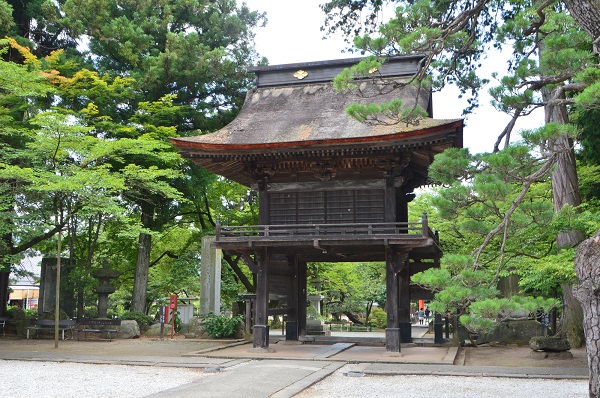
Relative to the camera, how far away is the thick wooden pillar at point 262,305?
14.9 meters

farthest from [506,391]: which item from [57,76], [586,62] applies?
[57,76]

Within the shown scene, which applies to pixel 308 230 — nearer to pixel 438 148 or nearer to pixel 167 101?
pixel 438 148

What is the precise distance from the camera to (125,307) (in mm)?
30469

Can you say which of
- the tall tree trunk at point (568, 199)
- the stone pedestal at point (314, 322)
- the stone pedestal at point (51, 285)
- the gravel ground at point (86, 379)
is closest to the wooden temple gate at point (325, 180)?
the tall tree trunk at point (568, 199)

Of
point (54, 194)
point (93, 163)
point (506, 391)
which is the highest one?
point (93, 163)

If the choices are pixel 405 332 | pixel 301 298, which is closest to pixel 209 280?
pixel 301 298

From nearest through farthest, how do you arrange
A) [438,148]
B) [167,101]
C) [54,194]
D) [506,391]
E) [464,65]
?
[506,391]
[438,148]
[54,194]
[464,65]
[167,101]

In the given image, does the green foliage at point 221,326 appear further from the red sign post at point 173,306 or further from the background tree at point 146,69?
the background tree at point 146,69

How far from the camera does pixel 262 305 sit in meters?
15.1

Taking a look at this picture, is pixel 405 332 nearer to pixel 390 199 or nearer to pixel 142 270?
pixel 390 199

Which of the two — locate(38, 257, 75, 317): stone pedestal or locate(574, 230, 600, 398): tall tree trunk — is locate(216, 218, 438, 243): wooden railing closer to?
locate(574, 230, 600, 398): tall tree trunk

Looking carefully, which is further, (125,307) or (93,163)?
(125,307)

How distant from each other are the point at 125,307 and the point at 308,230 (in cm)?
1913

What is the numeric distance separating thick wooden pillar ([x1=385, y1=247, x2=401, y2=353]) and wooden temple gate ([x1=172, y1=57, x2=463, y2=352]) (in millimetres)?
26
